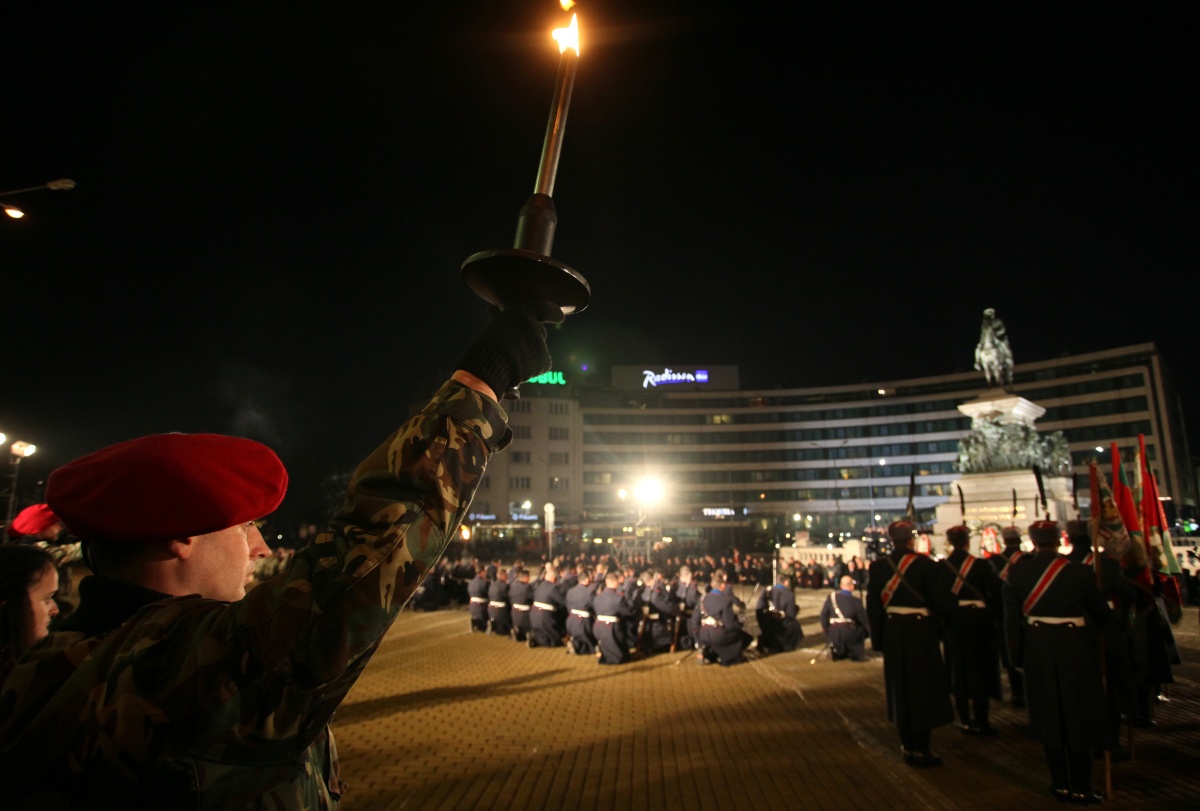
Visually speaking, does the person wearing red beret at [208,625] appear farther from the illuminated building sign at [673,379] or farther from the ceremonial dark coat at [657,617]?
the illuminated building sign at [673,379]

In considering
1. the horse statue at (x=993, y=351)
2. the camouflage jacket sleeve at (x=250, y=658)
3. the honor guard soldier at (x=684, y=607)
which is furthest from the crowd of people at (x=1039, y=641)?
the horse statue at (x=993, y=351)

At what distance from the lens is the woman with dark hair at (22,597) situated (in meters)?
3.28

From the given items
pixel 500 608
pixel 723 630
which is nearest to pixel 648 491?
pixel 500 608

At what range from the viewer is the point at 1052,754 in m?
6.14

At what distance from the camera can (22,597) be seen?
11.0 ft

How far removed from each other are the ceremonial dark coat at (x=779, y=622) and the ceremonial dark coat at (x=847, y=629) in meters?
1.10

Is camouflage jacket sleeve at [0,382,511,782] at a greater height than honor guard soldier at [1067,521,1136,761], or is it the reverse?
camouflage jacket sleeve at [0,382,511,782]

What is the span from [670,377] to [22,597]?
92924 millimetres

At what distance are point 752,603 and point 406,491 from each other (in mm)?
25787

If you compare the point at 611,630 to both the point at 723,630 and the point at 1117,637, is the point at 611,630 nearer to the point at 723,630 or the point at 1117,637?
the point at 723,630

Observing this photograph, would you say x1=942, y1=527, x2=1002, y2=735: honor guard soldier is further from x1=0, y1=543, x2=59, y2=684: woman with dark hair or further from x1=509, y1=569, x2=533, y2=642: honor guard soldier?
x1=509, y1=569, x2=533, y2=642: honor guard soldier

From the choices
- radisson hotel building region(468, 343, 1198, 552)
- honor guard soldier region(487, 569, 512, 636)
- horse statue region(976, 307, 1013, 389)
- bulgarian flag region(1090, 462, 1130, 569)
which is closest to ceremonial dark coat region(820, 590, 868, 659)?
bulgarian flag region(1090, 462, 1130, 569)

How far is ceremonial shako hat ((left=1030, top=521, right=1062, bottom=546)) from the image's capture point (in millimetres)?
6968

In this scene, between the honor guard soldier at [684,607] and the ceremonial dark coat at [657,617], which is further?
the honor guard soldier at [684,607]
